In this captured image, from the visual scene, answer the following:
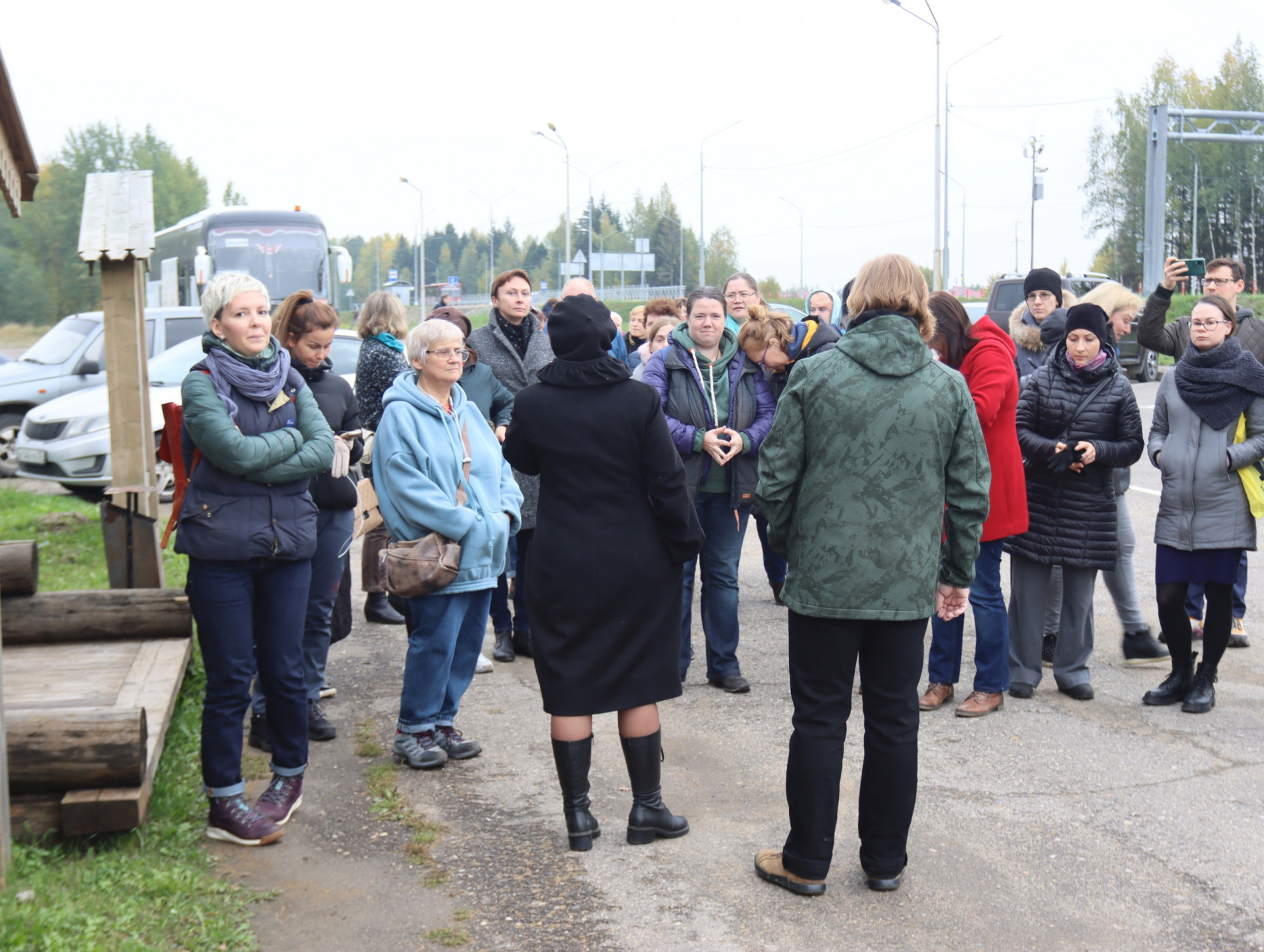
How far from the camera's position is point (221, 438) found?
157 inches

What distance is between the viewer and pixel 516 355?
22.1 ft

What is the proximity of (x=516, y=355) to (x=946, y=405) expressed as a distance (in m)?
3.42

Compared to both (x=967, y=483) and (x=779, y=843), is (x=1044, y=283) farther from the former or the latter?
(x=779, y=843)

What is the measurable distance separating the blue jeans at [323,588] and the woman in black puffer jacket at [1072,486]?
3187 millimetres

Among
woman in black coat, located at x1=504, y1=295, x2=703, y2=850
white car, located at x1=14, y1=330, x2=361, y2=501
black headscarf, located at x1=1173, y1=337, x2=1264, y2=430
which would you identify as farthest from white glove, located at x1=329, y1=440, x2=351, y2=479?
white car, located at x1=14, y1=330, x2=361, y2=501

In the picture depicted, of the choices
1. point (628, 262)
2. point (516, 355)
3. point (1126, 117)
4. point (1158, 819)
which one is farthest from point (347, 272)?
point (628, 262)

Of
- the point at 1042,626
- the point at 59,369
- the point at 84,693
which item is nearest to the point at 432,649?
the point at 84,693

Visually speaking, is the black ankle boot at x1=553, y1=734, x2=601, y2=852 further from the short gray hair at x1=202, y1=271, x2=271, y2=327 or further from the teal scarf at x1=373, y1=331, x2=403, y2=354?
the teal scarf at x1=373, y1=331, x2=403, y2=354

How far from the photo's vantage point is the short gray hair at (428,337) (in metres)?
4.94

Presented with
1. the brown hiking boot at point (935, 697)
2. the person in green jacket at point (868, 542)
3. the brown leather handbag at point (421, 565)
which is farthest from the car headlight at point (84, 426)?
the person in green jacket at point (868, 542)

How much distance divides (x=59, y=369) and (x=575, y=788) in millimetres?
12492

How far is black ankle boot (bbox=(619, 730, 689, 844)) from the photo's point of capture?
4.19m

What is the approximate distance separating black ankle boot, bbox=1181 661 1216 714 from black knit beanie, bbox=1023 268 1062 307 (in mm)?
2929

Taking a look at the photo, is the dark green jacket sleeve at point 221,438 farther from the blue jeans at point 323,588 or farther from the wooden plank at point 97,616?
the wooden plank at point 97,616
